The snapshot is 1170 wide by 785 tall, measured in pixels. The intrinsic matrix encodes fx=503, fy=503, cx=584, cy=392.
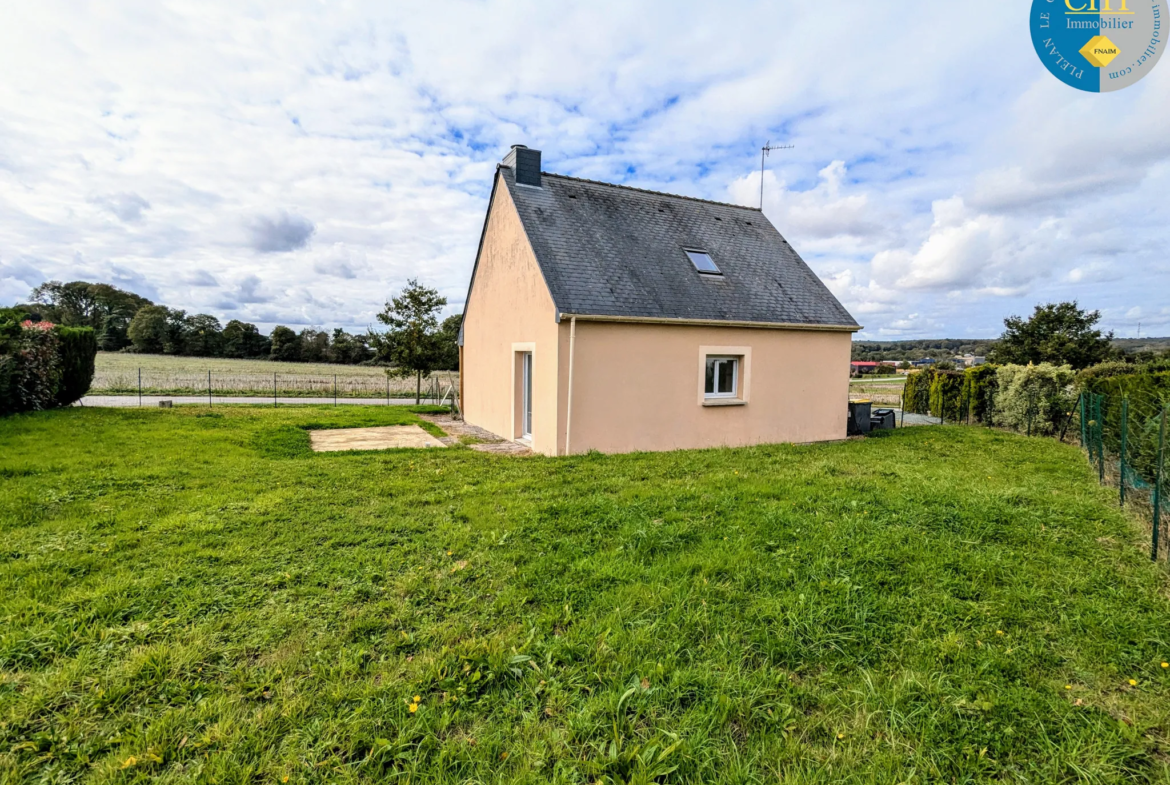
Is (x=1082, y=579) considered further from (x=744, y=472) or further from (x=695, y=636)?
(x=744, y=472)

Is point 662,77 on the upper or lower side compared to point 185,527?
upper

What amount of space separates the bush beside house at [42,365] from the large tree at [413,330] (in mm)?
8538

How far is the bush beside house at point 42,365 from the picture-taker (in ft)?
41.2

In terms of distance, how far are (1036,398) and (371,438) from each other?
18170 millimetres

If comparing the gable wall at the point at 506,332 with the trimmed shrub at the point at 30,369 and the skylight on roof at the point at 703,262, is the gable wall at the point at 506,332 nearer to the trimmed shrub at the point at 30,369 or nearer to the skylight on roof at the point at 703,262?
the skylight on roof at the point at 703,262

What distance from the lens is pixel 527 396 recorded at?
11.9 m

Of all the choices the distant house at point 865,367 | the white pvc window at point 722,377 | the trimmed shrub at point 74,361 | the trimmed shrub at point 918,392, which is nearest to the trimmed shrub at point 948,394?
the trimmed shrub at point 918,392

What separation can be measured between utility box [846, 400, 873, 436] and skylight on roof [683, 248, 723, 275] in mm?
5492

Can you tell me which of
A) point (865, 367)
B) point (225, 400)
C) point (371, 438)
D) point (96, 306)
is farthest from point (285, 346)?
point (865, 367)

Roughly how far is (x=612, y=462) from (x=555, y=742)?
6.47 meters

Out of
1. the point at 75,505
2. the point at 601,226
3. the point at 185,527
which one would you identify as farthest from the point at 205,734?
the point at 601,226

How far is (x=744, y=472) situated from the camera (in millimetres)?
7930

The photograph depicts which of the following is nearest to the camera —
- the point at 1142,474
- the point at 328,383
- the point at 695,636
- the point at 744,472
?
the point at 695,636

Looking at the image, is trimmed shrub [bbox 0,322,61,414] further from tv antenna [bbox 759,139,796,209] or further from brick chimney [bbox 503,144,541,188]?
tv antenna [bbox 759,139,796,209]
